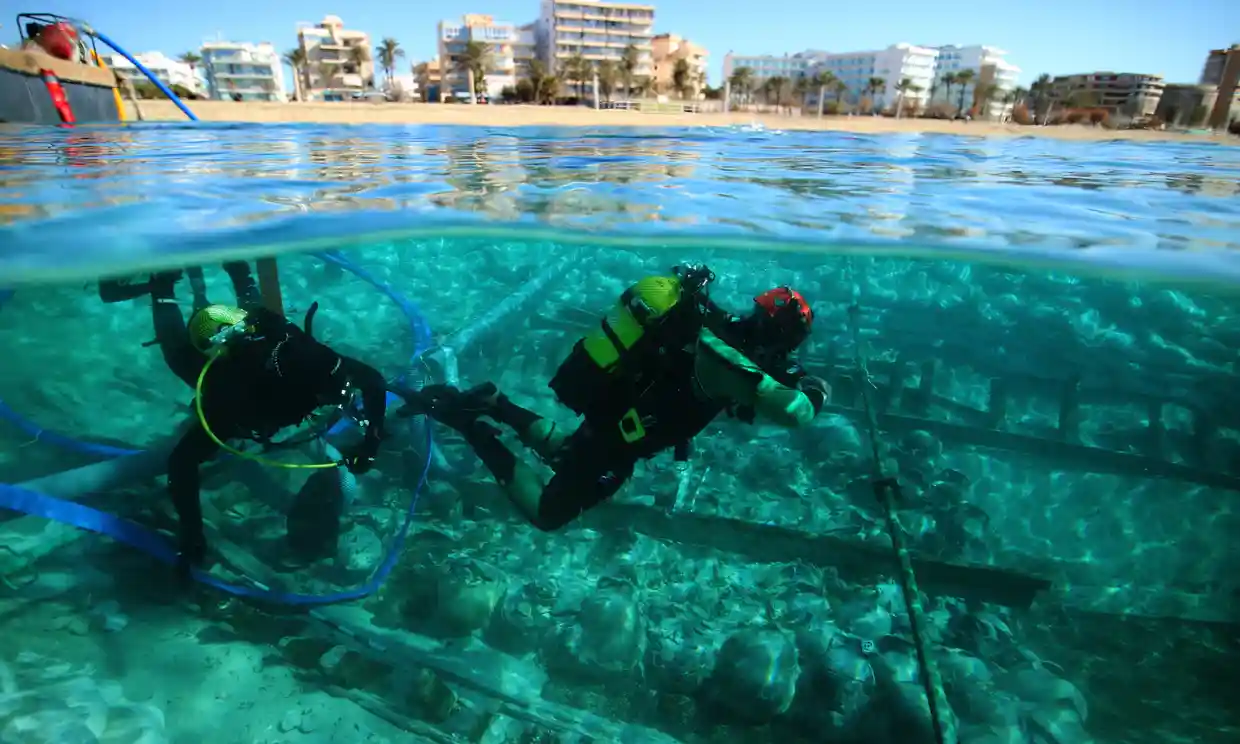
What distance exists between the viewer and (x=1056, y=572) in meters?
6.45

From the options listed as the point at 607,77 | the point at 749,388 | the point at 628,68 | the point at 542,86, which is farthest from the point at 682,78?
the point at 749,388

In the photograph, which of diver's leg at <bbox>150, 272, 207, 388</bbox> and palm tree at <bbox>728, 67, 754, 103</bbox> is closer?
diver's leg at <bbox>150, 272, 207, 388</bbox>

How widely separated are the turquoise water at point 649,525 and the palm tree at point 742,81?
79.6 m

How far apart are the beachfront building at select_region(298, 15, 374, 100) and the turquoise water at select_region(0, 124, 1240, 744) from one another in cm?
9241

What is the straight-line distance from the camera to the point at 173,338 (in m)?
5.16

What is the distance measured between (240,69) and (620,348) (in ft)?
440

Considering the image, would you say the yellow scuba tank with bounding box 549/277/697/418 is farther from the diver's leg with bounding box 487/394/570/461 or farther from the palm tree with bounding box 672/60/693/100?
the palm tree with bounding box 672/60/693/100

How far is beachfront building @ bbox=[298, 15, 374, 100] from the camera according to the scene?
9181 centimetres

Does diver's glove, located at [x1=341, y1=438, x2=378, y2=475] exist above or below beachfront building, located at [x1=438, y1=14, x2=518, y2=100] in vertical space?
below

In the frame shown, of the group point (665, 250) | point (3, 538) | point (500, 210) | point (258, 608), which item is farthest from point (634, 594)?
point (3, 538)

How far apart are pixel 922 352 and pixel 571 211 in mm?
7692

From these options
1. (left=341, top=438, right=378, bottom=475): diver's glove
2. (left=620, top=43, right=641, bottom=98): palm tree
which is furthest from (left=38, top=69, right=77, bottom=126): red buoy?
(left=620, top=43, right=641, bottom=98): palm tree

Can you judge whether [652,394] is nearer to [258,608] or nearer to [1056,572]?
[258,608]

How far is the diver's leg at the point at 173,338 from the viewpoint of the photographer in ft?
16.0
